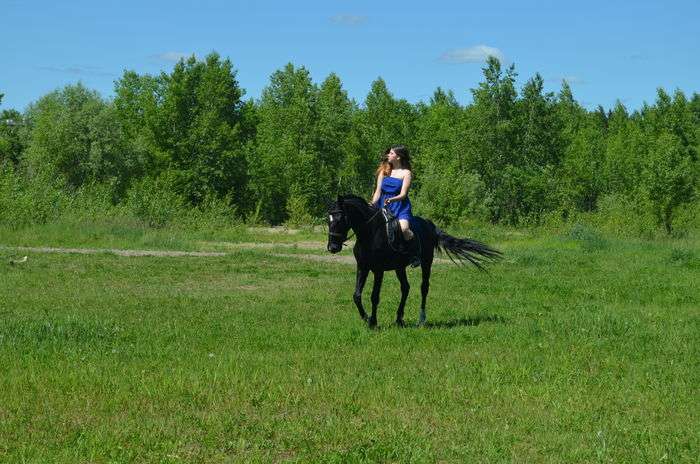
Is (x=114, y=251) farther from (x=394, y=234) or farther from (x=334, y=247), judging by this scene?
(x=334, y=247)

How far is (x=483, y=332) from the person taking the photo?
12.9 m

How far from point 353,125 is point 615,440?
78114 millimetres

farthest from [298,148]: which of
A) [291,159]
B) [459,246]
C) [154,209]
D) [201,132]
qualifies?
[459,246]

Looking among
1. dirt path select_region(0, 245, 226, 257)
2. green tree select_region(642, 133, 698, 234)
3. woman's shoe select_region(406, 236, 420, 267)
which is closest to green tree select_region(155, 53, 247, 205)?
green tree select_region(642, 133, 698, 234)

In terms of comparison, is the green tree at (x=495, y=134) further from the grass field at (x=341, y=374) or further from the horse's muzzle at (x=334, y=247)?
the horse's muzzle at (x=334, y=247)

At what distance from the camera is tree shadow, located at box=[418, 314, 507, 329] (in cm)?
1391

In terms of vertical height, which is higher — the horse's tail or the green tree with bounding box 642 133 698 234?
the green tree with bounding box 642 133 698 234

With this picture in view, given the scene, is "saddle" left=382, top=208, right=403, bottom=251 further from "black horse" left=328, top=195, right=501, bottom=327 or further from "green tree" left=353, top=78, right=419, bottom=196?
"green tree" left=353, top=78, right=419, bottom=196

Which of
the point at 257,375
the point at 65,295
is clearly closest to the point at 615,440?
the point at 257,375

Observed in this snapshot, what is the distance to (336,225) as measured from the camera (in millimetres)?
12805

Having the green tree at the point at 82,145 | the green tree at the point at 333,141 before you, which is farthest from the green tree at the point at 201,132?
the green tree at the point at 333,141

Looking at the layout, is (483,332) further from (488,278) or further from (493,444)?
(488,278)

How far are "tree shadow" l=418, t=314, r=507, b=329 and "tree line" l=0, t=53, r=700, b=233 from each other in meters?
42.5

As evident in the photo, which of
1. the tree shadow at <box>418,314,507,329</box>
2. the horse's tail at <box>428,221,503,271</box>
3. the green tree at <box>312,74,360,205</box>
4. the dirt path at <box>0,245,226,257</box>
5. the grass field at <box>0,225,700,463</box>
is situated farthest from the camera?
the green tree at <box>312,74,360,205</box>
